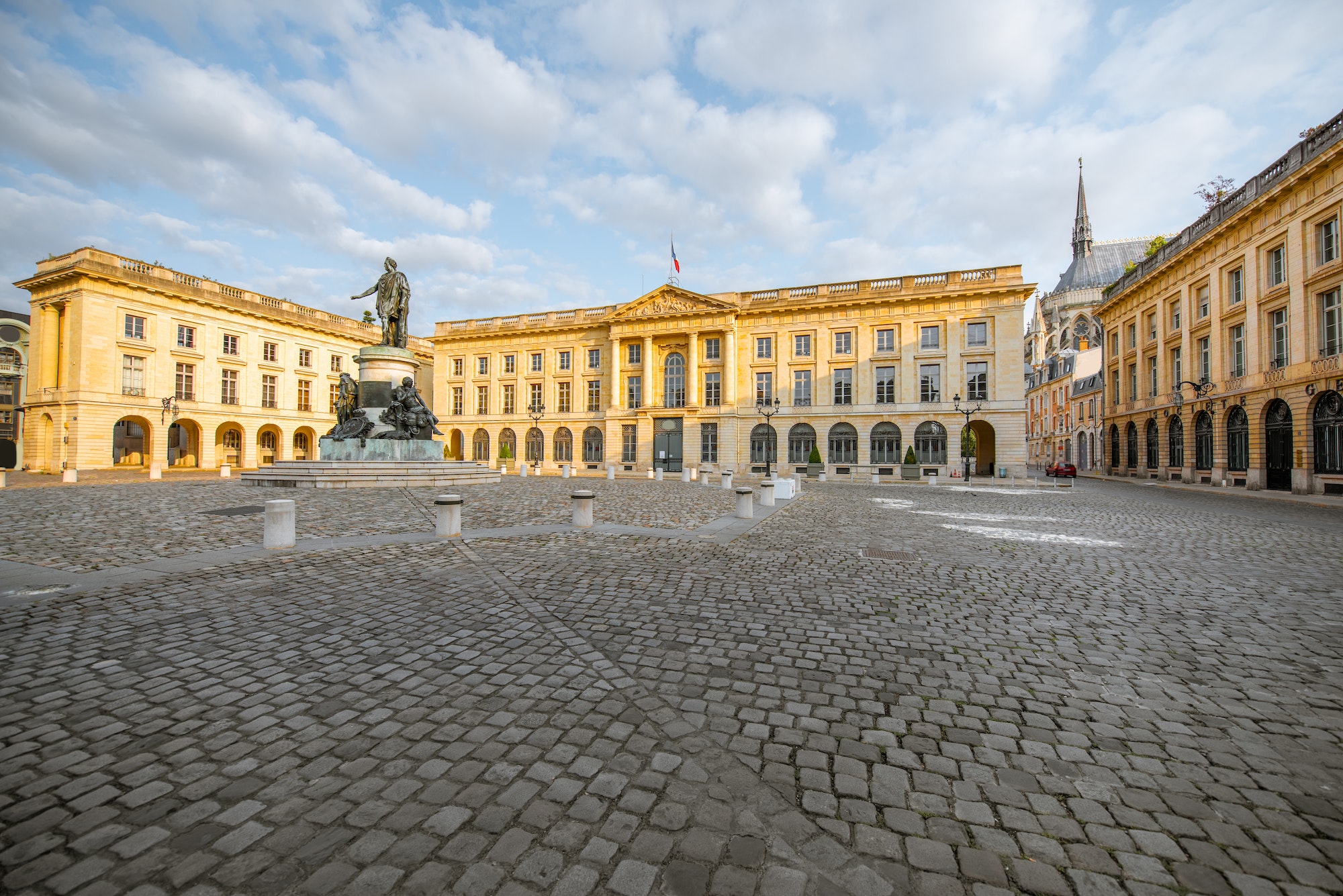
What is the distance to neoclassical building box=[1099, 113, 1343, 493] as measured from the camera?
2261 centimetres

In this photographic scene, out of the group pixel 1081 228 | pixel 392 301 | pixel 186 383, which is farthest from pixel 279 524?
pixel 1081 228

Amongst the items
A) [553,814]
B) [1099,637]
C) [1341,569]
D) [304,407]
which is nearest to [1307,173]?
[1341,569]

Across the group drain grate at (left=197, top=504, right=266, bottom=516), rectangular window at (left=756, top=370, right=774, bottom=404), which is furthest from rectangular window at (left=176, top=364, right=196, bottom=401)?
rectangular window at (left=756, top=370, right=774, bottom=404)

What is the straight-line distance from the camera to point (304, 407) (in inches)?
1900

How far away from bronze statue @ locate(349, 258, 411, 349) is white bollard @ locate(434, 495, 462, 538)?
16.2 metres

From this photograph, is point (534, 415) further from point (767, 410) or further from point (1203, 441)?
point (1203, 441)

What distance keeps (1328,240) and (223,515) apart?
40.0m

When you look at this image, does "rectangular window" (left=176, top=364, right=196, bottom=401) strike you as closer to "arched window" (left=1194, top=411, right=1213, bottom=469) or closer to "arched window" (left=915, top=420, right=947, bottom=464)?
"arched window" (left=915, top=420, right=947, bottom=464)

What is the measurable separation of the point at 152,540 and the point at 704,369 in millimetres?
39667

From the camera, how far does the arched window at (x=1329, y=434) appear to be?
22031 millimetres

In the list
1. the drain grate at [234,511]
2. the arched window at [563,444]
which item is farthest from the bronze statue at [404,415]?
the arched window at [563,444]

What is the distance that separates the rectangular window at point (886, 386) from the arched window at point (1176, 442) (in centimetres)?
1633

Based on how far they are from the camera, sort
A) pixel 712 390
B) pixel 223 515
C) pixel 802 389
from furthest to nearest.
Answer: pixel 712 390 < pixel 802 389 < pixel 223 515

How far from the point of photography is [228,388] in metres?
42.9
